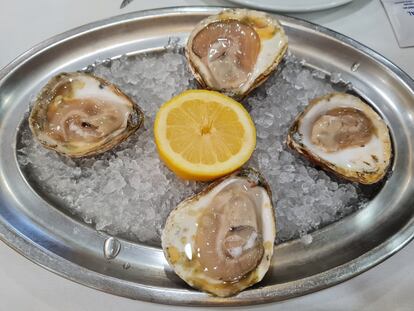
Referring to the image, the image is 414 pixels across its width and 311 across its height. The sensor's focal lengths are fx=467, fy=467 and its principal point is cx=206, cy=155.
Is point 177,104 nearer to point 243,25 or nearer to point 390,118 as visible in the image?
point 243,25

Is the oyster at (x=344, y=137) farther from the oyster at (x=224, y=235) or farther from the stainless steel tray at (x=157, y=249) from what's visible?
the oyster at (x=224, y=235)

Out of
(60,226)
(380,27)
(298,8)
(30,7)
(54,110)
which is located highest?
(30,7)

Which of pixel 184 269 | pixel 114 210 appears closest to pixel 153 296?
pixel 184 269

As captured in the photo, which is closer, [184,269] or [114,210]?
[184,269]

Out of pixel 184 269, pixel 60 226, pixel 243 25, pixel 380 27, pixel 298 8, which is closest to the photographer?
pixel 184 269

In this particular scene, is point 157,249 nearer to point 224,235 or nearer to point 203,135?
point 224,235

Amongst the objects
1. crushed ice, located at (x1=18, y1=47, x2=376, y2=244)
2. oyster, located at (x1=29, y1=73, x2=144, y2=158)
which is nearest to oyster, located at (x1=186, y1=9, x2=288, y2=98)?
crushed ice, located at (x1=18, y1=47, x2=376, y2=244)

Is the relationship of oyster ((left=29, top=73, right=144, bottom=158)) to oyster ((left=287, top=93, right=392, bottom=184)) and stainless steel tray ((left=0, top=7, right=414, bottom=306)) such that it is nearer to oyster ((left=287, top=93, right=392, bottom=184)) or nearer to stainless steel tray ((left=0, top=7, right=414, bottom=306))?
stainless steel tray ((left=0, top=7, right=414, bottom=306))

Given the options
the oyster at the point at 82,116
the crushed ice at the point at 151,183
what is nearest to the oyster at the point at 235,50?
the crushed ice at the point at 151,183
